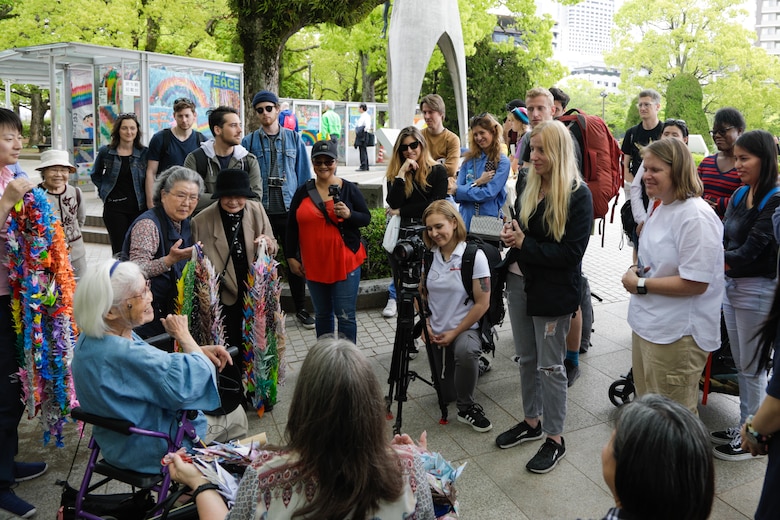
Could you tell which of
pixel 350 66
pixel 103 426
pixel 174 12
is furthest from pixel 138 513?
pixel 350 66

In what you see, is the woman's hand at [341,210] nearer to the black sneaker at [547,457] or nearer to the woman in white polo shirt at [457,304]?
the woman in white polo shirt at [457,304]

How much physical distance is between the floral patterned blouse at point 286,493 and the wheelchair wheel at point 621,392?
2944mm

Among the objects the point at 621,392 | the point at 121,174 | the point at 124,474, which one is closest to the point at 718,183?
the point at 621,392

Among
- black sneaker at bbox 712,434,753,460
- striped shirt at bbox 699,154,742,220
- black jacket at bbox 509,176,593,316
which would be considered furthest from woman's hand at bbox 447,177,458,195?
black sneaker at bbox 712,434,753,460

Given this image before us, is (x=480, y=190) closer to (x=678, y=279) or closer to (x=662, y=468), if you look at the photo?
(x=678, y=279)

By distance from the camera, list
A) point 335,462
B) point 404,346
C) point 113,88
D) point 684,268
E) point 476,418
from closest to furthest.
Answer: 1. point 335,462
2. point 684,268
3. point 404,346
4. point 476,418
5. point 113,88

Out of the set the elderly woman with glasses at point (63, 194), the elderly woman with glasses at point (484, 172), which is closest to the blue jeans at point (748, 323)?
the elderly woman with glasses at point (484, 172)

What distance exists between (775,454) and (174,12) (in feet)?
69.8

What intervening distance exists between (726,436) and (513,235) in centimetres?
204

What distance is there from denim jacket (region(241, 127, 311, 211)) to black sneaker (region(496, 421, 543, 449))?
129 inches

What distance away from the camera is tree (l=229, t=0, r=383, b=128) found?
10.8 meters

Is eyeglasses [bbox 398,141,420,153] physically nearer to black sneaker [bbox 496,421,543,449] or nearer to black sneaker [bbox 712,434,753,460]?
black sneaker [bbox 496,421,543,449]

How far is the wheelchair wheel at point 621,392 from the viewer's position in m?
4.28

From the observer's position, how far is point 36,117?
31.6 metres
